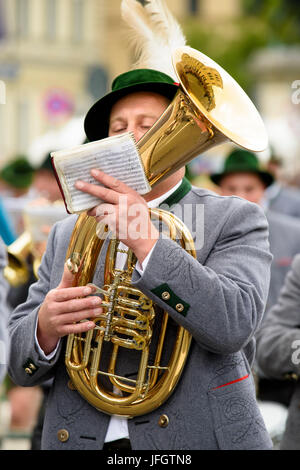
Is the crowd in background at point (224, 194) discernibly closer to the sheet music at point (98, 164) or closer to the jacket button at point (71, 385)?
the sheet music at point (98, 164)

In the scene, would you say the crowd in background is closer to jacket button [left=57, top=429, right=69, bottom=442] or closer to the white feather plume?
jacket button [left=57, top=429, right=69, bottom=442]

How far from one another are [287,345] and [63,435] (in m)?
1.13

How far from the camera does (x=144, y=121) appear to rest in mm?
2990

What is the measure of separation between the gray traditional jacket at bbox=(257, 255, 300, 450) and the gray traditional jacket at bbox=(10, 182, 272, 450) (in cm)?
67

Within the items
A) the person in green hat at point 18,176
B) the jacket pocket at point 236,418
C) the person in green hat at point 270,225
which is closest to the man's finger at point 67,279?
the jacket pocket at point 236,418

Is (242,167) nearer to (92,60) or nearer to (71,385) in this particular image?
(71,385)

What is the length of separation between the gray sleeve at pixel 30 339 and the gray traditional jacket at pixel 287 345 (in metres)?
1.08

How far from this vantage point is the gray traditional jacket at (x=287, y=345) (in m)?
3.60

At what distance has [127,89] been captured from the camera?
3037mm

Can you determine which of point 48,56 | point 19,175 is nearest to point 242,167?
point 19,175

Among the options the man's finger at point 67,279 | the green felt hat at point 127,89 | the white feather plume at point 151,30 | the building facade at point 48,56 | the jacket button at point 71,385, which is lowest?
the building facade at point 48,56

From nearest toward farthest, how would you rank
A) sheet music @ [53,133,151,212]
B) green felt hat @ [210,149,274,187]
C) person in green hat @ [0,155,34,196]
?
sheet music @ [53,133,151,212]
green felt hat @ [210,149,274,187]
person in green hat @ [0,155,34,196]

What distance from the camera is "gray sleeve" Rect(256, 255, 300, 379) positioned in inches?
144

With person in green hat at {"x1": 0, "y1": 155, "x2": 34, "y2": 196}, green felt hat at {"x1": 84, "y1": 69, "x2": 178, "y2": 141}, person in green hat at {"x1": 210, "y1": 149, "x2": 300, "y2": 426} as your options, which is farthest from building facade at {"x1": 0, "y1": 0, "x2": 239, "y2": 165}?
green felt hat at {"x1": 84, "y1": 69, "x2": 178, "y2": 141}
